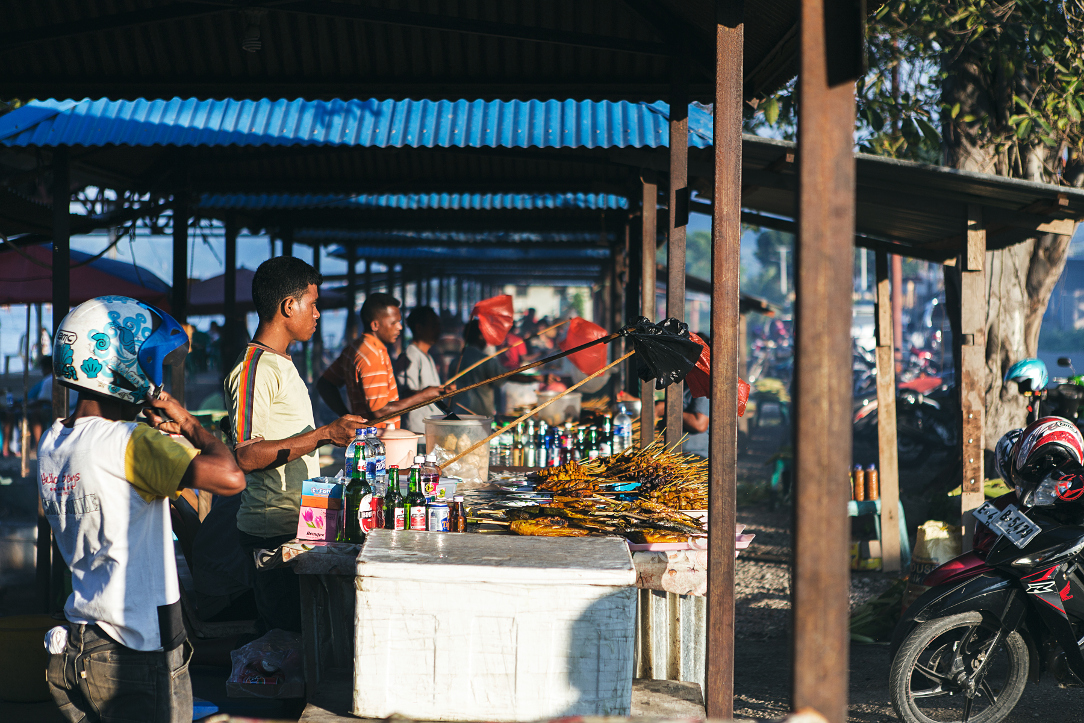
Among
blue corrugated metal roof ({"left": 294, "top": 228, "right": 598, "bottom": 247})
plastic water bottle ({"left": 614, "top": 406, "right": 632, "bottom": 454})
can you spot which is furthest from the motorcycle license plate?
blue corrugated metal roof ({"left": 294, "top": 228, "right": 598, "bottom": 247})

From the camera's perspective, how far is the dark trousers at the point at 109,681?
2.45 m

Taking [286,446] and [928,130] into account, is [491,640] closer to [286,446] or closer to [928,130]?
[286,446]

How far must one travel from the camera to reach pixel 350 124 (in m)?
6.59

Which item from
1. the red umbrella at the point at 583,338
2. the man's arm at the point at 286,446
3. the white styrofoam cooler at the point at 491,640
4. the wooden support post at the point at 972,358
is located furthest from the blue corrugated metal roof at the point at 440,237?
the white styrofoam cooler at the point at 491,640

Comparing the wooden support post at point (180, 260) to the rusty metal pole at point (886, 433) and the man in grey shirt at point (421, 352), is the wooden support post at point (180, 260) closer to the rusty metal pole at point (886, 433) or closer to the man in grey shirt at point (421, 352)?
the man in grey shirt at point (421, 352)

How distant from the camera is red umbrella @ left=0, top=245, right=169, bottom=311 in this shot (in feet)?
35.2

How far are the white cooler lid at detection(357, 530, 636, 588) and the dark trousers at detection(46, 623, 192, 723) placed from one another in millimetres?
668

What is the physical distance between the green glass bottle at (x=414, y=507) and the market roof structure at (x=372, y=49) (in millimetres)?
2227

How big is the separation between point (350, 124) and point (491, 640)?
5.05m

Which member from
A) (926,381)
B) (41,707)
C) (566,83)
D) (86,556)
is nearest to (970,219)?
(566,83)

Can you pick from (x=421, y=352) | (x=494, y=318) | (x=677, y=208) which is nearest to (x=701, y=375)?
(x=677, y=208)

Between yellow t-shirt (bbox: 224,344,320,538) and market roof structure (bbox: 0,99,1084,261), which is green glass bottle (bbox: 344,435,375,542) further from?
market roof structure (bbox: 0,99,1084,261)

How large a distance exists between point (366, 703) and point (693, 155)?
4978 millimetres

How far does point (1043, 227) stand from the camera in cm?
583
